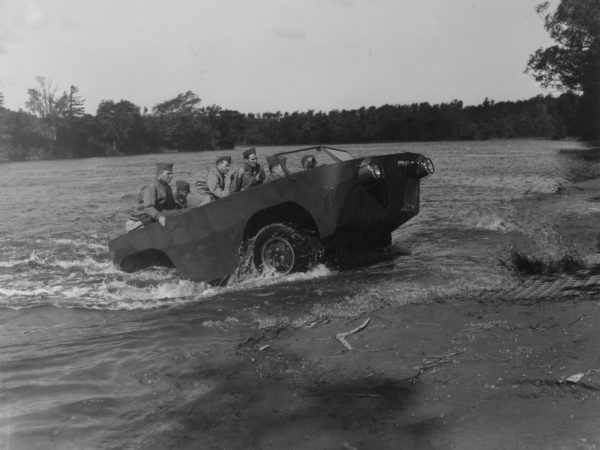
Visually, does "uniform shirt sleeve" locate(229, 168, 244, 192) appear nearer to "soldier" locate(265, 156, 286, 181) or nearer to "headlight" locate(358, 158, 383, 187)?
"soldier" locate(265, 156, 286, 181)

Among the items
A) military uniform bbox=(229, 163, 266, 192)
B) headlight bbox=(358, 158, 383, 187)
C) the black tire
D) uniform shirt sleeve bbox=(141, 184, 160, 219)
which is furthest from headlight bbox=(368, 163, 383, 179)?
uniform shirt sleeve bbox=(141, 184, 160, 219)

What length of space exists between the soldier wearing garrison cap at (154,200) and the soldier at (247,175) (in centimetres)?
98

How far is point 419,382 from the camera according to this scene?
4.36m

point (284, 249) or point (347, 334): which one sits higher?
point (284, 249)

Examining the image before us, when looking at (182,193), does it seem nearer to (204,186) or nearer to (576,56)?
(204,186)

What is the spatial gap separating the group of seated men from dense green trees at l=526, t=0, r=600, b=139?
42.6 metres

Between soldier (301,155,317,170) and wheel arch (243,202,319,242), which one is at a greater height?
soldier (301,155,317,170)

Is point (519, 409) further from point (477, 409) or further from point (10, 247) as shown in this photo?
point (10, 247)

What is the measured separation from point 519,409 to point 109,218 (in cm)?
1593

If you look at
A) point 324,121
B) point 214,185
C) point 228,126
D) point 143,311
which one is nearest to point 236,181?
point 214,185

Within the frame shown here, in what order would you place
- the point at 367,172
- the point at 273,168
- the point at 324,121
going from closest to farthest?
the point at 367,172
the point at 273,168
the point at 324,121

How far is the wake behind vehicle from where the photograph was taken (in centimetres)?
788

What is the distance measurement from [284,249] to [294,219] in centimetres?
44

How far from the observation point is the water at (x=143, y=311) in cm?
448
